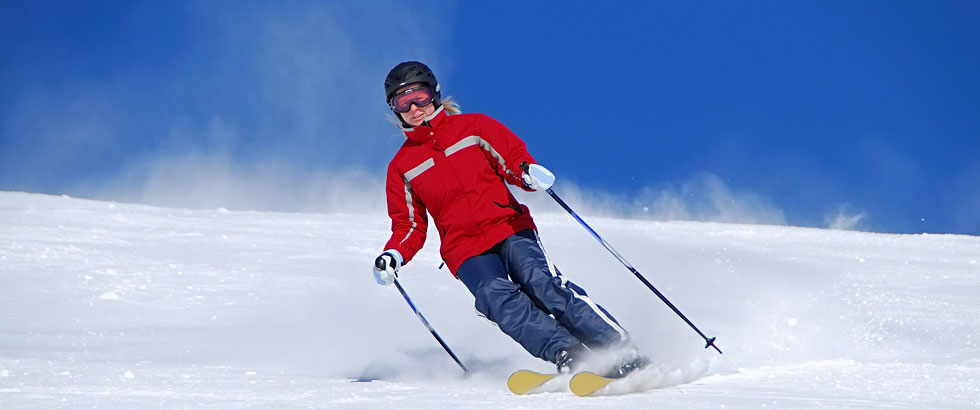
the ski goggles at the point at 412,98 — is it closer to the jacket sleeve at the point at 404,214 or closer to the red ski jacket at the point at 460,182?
the red ski jacket at the point at 460,182

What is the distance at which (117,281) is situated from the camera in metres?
7.49

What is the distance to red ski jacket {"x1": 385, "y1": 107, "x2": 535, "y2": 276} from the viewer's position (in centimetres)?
414

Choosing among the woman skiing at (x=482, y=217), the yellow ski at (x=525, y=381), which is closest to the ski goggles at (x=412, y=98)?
the woman skiing at (x=482, y=217)

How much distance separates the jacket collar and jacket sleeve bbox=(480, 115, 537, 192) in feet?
0.75

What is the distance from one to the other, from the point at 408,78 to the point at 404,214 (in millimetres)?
763

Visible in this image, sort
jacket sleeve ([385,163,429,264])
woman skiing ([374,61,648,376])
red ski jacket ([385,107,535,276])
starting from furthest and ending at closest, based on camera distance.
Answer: jacket sleeve ([385,163,429,264])
red ski jacket ([385,107,535,276])
woman skiing ([374,61,648,376])

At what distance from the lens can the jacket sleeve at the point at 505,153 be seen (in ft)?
14.0

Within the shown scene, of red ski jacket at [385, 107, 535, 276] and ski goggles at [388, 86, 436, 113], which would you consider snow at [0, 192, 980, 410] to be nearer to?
red ski jacket at [385, 107, 535, 276]

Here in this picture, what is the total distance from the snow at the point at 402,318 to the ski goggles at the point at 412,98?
148cm

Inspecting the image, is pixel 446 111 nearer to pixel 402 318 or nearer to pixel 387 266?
pixel 387 266

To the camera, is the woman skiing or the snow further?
the woman skiing

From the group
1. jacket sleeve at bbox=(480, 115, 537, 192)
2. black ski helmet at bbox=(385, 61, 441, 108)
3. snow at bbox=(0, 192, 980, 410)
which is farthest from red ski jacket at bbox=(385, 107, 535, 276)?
snow at bbox=(0, 192, 980, 410)

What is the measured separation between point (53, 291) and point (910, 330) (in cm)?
699

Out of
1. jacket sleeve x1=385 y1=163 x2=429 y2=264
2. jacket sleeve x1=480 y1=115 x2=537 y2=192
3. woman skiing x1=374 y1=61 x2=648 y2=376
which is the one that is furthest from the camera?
jacket sleeve x1=385 y1=163 x2=429 y2=264
